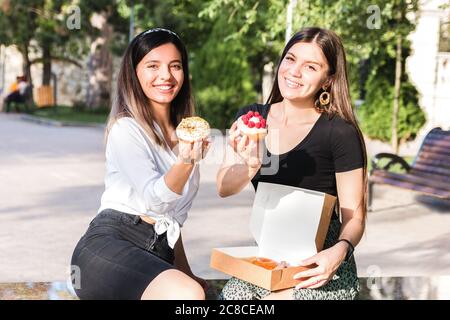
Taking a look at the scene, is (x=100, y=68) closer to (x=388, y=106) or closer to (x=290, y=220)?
(x=388, y=106)

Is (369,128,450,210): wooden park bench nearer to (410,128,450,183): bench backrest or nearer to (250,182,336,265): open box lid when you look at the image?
(410,128,450,183): bench backrest

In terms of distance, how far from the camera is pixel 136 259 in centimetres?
259

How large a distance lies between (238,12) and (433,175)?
4551 millimetres

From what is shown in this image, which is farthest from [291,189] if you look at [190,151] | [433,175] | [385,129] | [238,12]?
[385,129]

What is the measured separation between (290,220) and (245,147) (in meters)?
0.29

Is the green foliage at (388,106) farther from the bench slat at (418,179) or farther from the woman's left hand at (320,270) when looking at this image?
the woman's left hand at (320,270)

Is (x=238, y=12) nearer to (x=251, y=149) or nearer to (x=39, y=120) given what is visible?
(x=251, y=149)

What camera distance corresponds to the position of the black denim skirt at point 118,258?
2549 mm

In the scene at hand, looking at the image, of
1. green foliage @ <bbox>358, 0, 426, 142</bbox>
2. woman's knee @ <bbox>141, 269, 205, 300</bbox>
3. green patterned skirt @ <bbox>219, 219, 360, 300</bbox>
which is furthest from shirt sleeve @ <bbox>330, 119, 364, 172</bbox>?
green foliage @ <bbox>358, 0, 426, 142</bbox>

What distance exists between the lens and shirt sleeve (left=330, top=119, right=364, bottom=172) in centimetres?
A: 288

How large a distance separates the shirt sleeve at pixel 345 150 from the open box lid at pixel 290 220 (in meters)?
0.35

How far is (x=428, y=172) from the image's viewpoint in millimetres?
8562

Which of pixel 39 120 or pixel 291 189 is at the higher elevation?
pixel 291 189

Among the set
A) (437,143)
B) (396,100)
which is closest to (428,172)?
(437,143)
